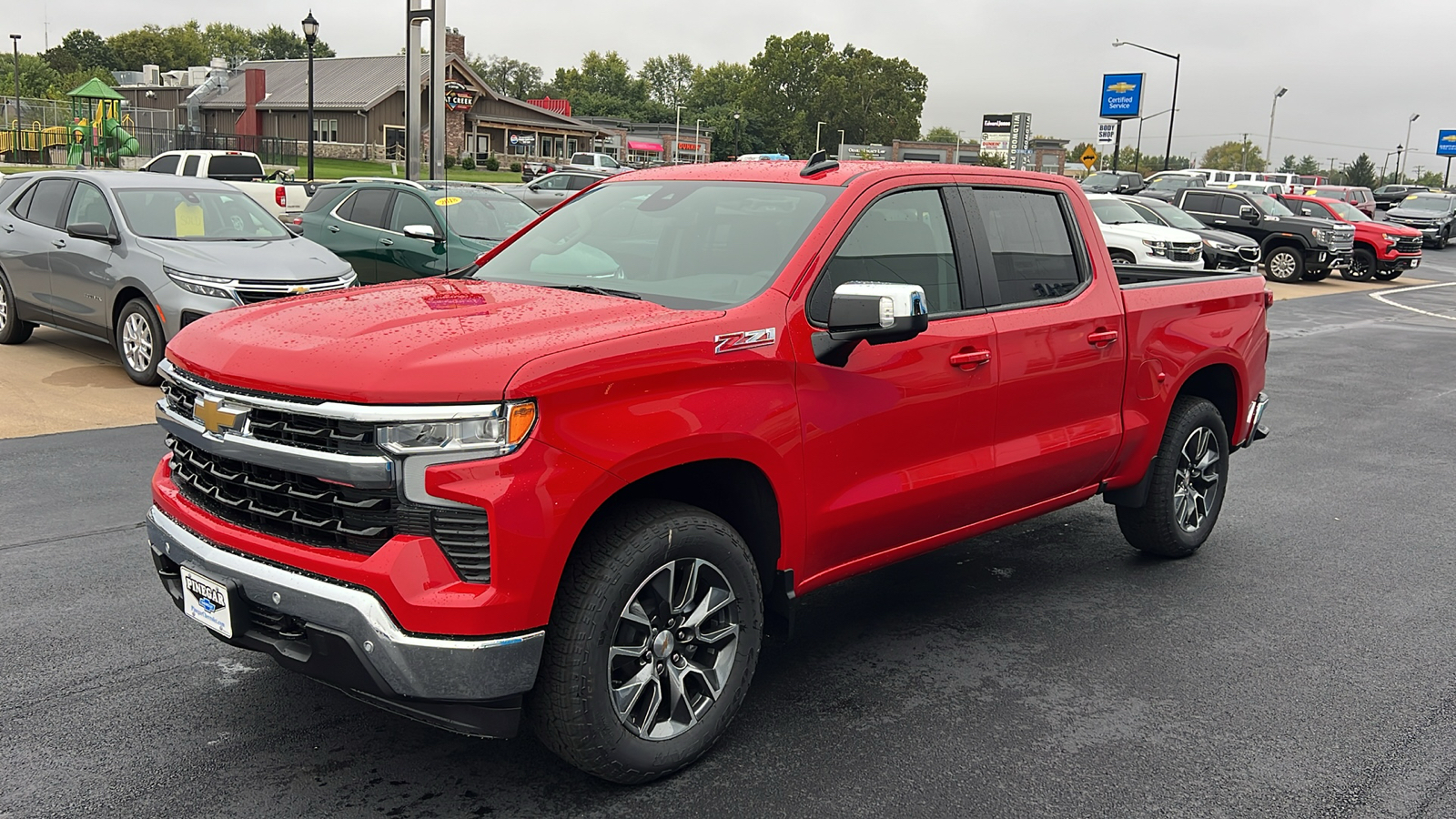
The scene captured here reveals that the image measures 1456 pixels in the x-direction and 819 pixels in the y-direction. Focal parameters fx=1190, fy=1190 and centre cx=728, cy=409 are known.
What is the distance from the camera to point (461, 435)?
304 centimetres

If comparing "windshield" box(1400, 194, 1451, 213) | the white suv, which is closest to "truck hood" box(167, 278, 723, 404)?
the white suv

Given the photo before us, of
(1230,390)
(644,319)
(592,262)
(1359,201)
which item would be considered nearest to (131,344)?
(592,262)

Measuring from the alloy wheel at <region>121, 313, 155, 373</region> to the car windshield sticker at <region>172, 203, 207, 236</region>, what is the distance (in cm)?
102

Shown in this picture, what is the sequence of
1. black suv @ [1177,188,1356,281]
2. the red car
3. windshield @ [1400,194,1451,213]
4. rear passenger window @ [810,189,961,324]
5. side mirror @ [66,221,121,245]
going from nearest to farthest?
rear passenger window @ [810,189,961,324]
side mirror @ [66,221,121,245]
black suv @ [1177,188,1356,281]
the red car
windshield @ [1400,194,1451,213]

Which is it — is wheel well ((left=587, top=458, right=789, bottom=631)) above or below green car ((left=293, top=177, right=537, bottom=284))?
below

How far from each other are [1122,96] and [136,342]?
74556 mm

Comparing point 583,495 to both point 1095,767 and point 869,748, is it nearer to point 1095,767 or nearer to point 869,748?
point 869,748

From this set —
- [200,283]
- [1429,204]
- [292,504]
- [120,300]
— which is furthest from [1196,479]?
[1429,204]

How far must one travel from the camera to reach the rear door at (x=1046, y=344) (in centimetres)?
470

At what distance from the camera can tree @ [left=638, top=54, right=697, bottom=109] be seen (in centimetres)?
19138

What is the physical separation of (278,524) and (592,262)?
158cm

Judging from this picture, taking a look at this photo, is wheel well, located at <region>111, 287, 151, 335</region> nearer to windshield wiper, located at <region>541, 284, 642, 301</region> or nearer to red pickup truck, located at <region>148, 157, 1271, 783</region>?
red pickup truck, located at <region>148, 157, 1271, 783</region>

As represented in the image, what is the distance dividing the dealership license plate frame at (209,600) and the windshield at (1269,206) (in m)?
27.1

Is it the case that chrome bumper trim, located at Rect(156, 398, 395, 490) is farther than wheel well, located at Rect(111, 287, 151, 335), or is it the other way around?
wheel well, located at Rect(111, 287, 151, 335)
